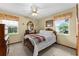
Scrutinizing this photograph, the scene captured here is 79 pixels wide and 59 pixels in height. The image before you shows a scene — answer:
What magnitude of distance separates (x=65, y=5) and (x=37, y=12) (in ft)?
1.38

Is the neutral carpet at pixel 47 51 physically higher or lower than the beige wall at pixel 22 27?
lower

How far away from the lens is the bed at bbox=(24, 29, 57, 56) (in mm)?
1216

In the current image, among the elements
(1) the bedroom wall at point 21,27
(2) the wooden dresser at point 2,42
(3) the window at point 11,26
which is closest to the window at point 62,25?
(1) the bedroom wall at point 21,27

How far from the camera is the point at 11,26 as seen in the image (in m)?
1.14

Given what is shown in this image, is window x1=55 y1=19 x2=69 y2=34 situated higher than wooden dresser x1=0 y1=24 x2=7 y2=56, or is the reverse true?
window x1=55 y1=19 x2=69 y2=34

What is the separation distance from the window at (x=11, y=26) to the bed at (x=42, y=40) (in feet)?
0.69

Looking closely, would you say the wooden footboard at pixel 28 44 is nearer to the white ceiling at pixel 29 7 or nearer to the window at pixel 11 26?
the window at pixel 11 26

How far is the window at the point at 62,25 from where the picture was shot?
1.12 meters

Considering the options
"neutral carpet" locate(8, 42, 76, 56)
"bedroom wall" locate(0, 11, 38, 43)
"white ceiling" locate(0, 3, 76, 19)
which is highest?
"white ceiling" locate(0, 3, 76, 19)

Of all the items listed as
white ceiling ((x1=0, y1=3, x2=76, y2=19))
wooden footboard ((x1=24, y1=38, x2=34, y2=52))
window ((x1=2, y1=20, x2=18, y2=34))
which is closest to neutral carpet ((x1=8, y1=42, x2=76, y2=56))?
wooden footboard ((x1=24, y1=38, x2=34, y2=52))

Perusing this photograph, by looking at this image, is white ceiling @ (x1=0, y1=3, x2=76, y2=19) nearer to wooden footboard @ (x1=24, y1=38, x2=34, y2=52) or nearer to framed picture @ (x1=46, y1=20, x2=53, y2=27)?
framed picture @ (x1=46, y1=20, x2=53, y2=27)

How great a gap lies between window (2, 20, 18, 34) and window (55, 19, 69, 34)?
2.13 ft

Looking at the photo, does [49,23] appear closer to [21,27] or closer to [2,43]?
[21,27]

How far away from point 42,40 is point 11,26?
543 millimetres
